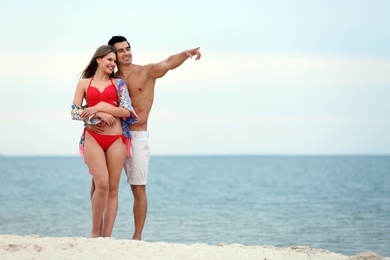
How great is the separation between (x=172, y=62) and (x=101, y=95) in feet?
3.02

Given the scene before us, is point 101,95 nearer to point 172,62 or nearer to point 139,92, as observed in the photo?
point 139,92

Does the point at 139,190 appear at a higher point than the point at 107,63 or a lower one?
lower

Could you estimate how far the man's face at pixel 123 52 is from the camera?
8359 mm

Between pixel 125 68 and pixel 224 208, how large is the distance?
19.6 m

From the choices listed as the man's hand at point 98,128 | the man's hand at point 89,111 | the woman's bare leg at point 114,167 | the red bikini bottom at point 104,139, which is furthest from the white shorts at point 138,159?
the man's hand at point 89,111

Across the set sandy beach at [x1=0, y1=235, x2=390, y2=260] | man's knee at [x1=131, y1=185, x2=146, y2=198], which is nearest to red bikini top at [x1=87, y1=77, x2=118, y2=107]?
man's knee at [x1=131, y1=185, x2=146, y2=198]

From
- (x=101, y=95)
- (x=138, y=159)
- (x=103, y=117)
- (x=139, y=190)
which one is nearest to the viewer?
(x=103, y=117)

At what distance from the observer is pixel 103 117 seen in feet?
26.2

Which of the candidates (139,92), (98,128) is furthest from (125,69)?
(98,128)

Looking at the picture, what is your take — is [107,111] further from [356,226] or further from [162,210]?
[162,210]

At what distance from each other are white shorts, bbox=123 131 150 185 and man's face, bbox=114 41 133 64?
0.85 m

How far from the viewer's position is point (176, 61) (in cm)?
833

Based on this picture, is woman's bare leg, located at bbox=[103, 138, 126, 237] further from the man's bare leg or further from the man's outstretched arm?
the man's outstretched arm

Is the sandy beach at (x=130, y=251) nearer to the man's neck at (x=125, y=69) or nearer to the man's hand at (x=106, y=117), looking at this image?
the man's hand at (x=106, y=117)
